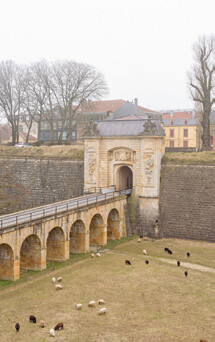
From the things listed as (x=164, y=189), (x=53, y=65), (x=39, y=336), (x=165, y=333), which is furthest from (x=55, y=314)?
(x=53, y=65)

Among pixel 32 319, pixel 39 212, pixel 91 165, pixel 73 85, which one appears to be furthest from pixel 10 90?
pixel 32 319

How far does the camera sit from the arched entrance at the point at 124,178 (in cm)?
3606

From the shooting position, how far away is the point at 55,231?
24828 millimetres

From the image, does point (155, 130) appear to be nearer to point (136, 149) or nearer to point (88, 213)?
point (136, 149)

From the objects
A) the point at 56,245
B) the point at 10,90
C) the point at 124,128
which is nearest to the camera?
the point at 56,245

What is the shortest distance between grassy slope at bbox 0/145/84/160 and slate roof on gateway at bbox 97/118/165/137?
4.20 m

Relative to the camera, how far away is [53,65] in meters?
50.1

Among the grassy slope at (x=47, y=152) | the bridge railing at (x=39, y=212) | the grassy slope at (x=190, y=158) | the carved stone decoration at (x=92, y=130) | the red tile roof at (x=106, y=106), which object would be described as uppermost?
the red tile roof at (x=106, y=106)

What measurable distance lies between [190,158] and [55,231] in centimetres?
1536

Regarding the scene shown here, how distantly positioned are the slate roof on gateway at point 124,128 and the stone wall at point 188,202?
4.03 metres

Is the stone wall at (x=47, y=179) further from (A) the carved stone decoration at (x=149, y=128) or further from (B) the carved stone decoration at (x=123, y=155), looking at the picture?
(A) the carved stone decoration at (x=149, y=128)

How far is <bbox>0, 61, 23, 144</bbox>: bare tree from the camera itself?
49250 mm

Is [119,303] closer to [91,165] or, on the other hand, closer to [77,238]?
[77,238]

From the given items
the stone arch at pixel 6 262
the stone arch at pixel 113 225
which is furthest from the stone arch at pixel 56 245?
the stone arch at pixel 113 225
